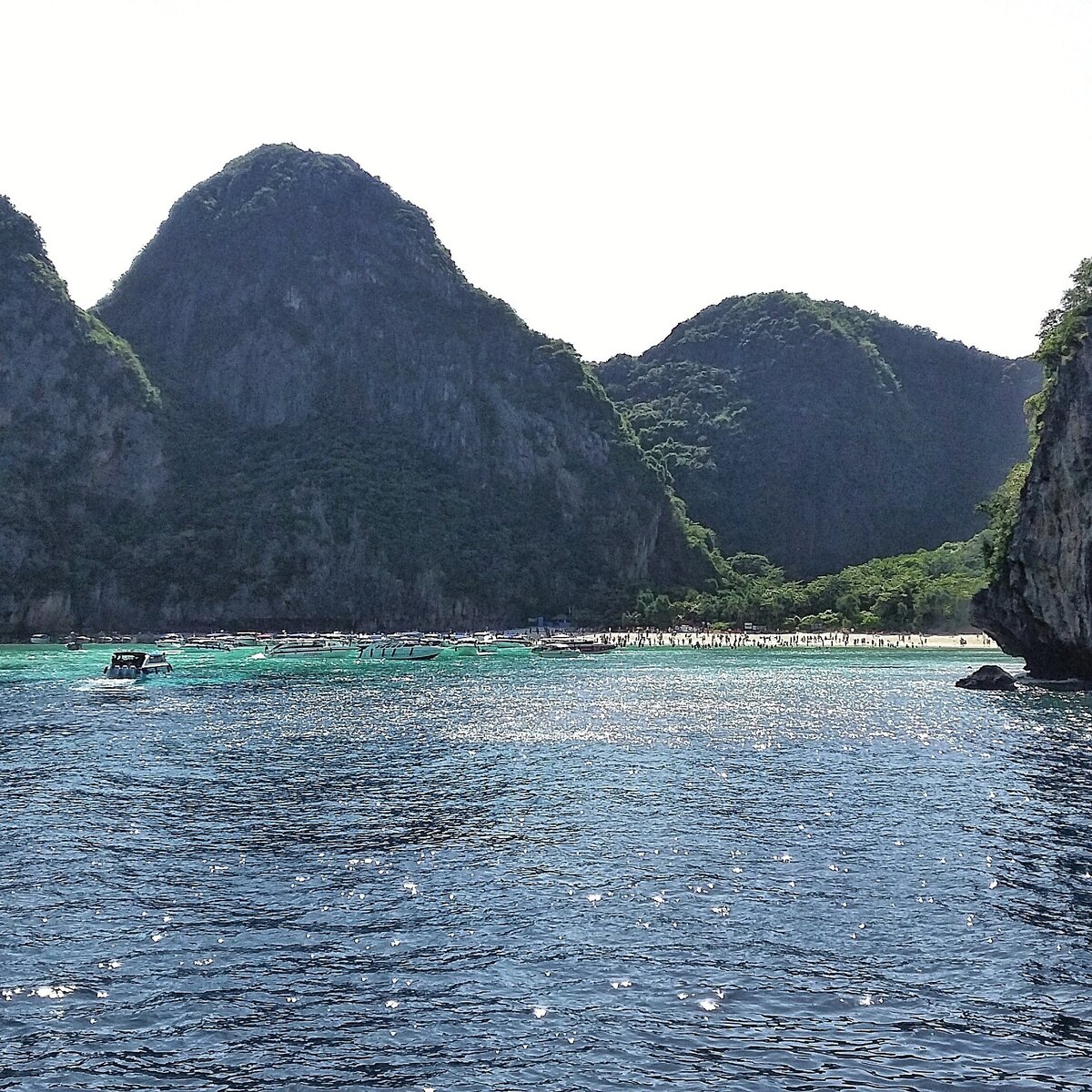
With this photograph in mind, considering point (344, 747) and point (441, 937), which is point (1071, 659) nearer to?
point (344, 747)

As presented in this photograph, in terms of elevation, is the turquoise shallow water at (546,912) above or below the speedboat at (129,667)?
below

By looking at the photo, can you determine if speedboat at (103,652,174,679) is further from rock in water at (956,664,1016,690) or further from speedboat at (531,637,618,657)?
rock in water at (956,664,1016,690)

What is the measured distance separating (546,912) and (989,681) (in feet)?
252

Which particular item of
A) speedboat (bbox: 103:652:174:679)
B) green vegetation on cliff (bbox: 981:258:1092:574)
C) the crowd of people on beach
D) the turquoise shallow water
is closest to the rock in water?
green vegetation on cliff (bbox: 981:258:1092:574)

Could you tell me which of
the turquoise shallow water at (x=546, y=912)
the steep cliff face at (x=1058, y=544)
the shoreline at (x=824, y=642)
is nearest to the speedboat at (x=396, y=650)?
the shoreline at (x=824, y=642)

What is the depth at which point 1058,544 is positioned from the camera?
9075cm

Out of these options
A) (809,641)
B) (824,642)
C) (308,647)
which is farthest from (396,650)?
(824,642)

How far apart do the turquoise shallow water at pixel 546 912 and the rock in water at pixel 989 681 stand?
102 feet

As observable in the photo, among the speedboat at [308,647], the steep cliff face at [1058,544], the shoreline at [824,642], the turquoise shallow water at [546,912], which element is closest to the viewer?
the turquoise shallow water at [546,912]

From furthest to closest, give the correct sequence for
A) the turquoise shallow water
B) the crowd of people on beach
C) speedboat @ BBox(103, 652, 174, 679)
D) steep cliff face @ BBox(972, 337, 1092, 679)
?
the crowd of people on beach < speedboat @ BBox(103, 652, 174, 679) < steep cliff face @ BBox(972, 337, 1092, 679) < the turquoise shallow water

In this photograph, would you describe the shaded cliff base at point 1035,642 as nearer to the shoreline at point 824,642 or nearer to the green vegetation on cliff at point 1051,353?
the green vegetation on cliff at point 1051,353

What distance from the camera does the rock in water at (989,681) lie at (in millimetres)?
95000

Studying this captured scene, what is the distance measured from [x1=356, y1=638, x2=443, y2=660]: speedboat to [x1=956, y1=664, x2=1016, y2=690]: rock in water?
77.7m

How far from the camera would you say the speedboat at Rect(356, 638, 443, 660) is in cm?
15405
